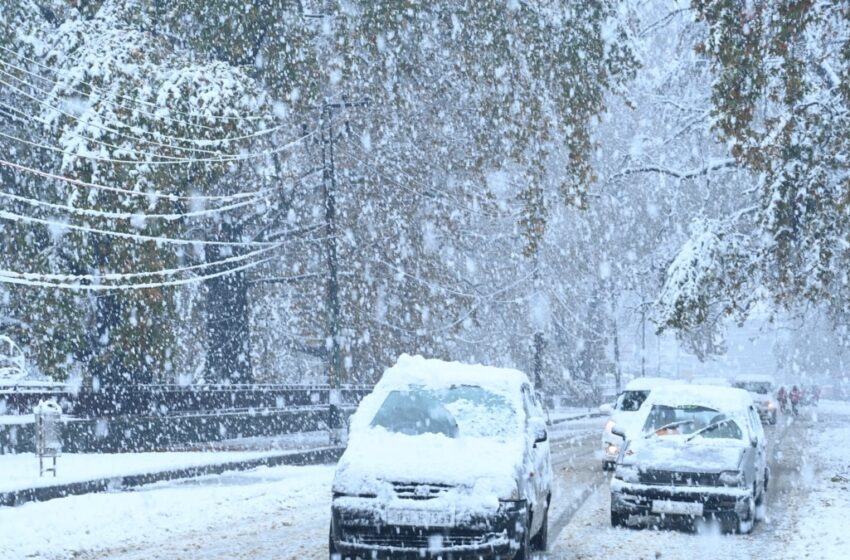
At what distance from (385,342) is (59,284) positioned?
1549cm

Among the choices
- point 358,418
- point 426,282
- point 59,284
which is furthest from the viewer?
point 426,282

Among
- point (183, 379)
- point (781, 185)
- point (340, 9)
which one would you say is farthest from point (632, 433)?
point (183, 379)

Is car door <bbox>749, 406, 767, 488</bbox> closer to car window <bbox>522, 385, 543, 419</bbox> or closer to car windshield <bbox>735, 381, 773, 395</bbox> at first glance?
car window <bbox>522, 385, 543, 419</bbox>

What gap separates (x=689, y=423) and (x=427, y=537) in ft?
20.4

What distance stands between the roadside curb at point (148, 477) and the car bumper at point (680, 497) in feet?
26.2

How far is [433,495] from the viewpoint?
1004cm

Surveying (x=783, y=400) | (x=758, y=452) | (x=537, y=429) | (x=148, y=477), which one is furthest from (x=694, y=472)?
(x=783, y=400)

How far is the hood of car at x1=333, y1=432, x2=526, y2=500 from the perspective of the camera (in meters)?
10.1

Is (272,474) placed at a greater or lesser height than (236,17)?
lesser

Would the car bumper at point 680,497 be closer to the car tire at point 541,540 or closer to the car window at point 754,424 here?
the car window at point 754,424

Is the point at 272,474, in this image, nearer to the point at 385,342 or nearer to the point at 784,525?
the point at 784,525

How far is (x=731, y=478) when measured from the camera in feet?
45.3

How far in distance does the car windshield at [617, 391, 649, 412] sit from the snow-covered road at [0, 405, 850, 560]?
7.22 ft

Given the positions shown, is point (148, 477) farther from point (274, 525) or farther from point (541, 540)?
point (541, 540)
